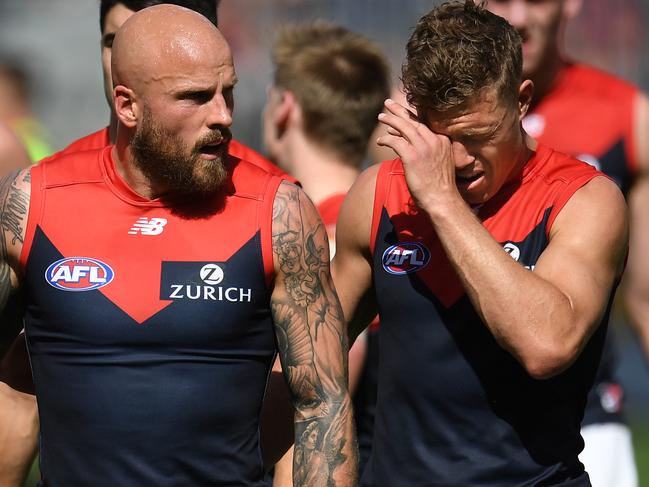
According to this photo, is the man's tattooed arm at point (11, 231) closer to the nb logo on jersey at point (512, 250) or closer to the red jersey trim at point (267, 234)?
the red jersey trim at point (267, 234)

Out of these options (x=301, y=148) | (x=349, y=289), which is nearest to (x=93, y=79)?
(x=301, y=148)

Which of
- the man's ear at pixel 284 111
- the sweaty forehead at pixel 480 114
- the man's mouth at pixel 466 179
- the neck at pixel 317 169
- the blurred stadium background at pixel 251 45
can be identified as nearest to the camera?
the sweaty forehead at pixel 480 114

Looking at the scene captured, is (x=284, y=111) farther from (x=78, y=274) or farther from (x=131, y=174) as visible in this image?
(x=78, y=274)

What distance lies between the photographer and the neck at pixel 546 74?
6074 millimetres

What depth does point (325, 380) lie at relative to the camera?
3.78 m

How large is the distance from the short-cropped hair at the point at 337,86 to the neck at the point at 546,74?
2.51ft

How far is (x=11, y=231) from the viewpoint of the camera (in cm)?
375

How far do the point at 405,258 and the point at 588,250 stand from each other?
56 centimetres

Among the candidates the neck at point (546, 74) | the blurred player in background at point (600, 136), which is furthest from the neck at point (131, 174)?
the neck at point (546, 74)

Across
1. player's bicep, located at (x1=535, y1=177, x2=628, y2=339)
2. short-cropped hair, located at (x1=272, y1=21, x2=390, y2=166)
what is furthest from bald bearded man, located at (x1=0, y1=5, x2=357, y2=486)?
short-cropped hair, located at (x1=272, y1=21, x2=390, y2=166)

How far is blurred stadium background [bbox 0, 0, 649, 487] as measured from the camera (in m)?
12.8

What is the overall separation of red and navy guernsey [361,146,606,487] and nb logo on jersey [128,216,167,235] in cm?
70

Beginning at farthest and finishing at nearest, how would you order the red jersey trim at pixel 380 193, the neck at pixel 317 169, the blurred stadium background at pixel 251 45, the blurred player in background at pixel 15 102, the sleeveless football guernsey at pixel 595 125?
the blurred stadium background at pixel 251 45
the blurred player in background at pixel 15 102
the sleeveless football guernsey at pixel 595 125
the neck at pixel 317 169
the red jersey trim at pixel 380 193

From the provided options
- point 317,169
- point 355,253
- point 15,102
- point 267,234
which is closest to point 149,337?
point 267,234
